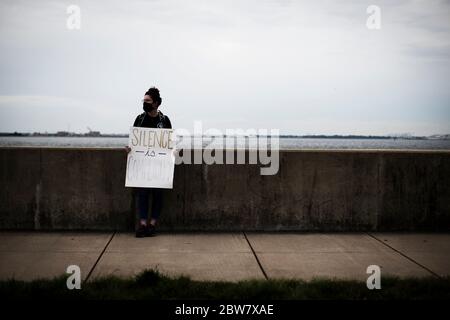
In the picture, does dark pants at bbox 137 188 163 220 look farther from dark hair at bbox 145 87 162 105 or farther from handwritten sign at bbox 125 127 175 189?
dark hair at bbox 145 87 162 105

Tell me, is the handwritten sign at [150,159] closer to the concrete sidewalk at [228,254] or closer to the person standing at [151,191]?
the person standing at [151,191]

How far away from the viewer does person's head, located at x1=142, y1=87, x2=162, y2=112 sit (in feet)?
20.7

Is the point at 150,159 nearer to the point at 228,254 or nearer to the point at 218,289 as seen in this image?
the point at 228,254

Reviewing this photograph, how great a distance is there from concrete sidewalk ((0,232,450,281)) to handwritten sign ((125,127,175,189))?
759 mm

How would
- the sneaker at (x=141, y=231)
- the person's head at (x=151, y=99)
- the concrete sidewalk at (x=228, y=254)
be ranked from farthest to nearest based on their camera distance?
the sneaker at (x=141, y=231), the person's head at (x=151, y=99), the concrete sidewalk at (x=228, y=254)

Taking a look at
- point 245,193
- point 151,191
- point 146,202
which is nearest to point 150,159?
point 151,191

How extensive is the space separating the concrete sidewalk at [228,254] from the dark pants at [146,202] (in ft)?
1.06

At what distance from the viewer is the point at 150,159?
6.54m

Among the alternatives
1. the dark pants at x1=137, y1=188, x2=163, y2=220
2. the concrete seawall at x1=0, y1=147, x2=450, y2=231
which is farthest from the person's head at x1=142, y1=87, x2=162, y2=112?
the dark pants at x1=137, y1=188, x2=163, y2=220

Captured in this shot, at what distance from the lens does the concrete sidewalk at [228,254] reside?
15.9 ft

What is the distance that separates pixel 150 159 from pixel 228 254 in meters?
1.81

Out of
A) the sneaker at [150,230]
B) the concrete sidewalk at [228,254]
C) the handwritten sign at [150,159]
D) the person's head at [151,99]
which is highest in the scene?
the person's head at [151,99]

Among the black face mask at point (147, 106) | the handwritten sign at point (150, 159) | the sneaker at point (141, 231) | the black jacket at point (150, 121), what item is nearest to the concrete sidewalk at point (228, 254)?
the sneaker at point (141, 231)
